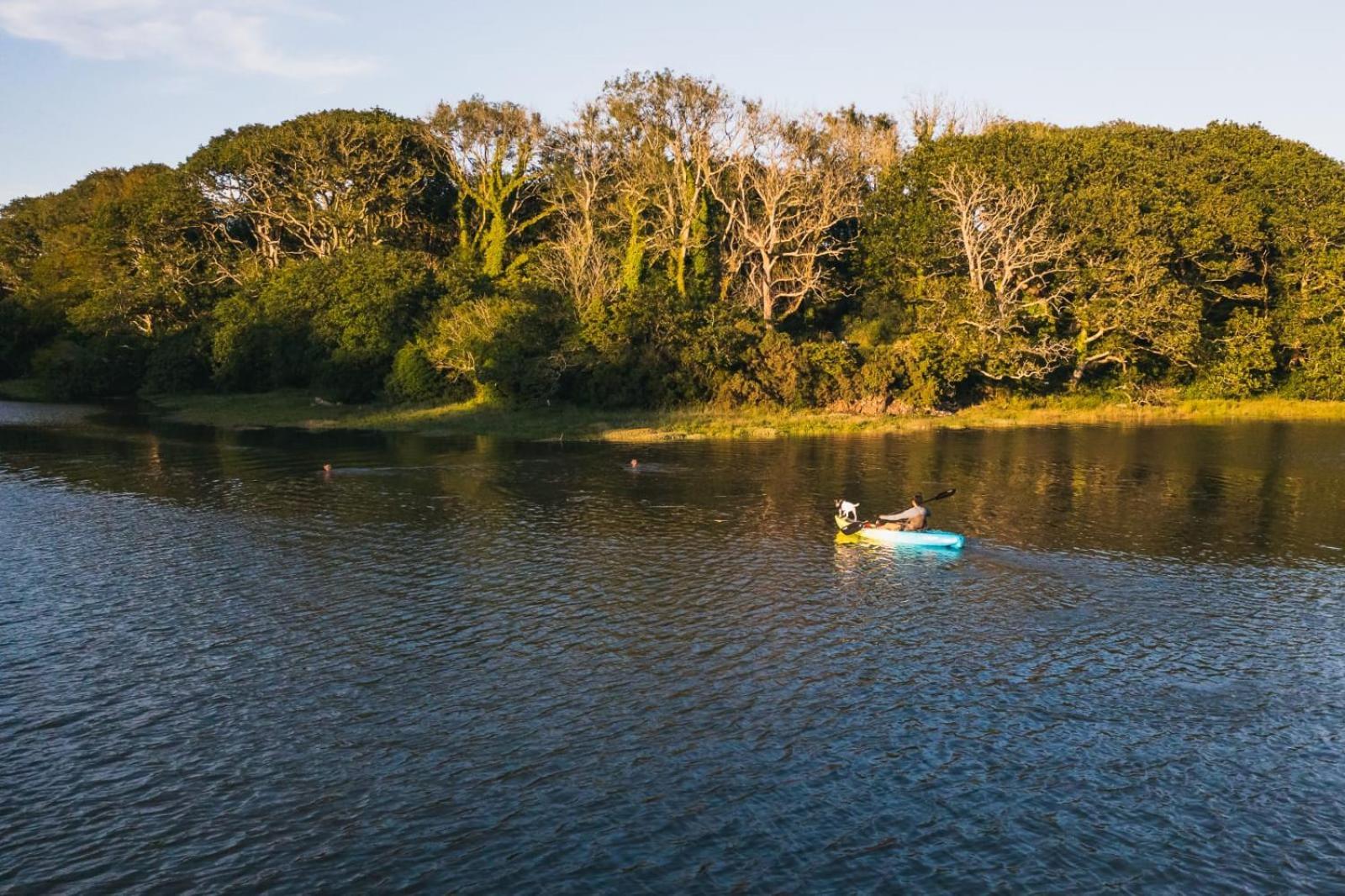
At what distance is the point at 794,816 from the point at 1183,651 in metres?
14.3

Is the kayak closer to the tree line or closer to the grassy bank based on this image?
the grassy bank

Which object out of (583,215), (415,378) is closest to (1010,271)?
(583,215)

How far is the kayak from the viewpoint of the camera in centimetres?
3947

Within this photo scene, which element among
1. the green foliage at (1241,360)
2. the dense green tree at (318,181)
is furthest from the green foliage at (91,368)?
the green foliage at (1241,360)

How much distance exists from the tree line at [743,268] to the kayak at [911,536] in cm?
4262

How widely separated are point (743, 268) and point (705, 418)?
26243 mm

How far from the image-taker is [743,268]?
10131cm

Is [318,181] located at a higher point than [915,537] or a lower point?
higher

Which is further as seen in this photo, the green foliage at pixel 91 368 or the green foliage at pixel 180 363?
the green foliage at pixel 91 368

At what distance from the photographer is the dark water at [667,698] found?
59.3ft

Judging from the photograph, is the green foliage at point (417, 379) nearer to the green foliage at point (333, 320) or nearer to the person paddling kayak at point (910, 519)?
the green foliage at point (333, 320)

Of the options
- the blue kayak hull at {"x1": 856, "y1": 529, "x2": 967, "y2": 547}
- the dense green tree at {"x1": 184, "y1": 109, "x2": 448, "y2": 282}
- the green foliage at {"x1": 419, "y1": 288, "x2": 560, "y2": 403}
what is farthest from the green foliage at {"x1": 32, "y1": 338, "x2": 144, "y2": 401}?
the blue kayak hull at {"x1": 856, "y1": 529, "x2": 967, "y2": 547}

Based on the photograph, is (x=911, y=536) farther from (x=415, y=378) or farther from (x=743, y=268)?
(x=743, y=268)

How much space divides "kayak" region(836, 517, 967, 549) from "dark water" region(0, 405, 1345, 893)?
28.4 inches
